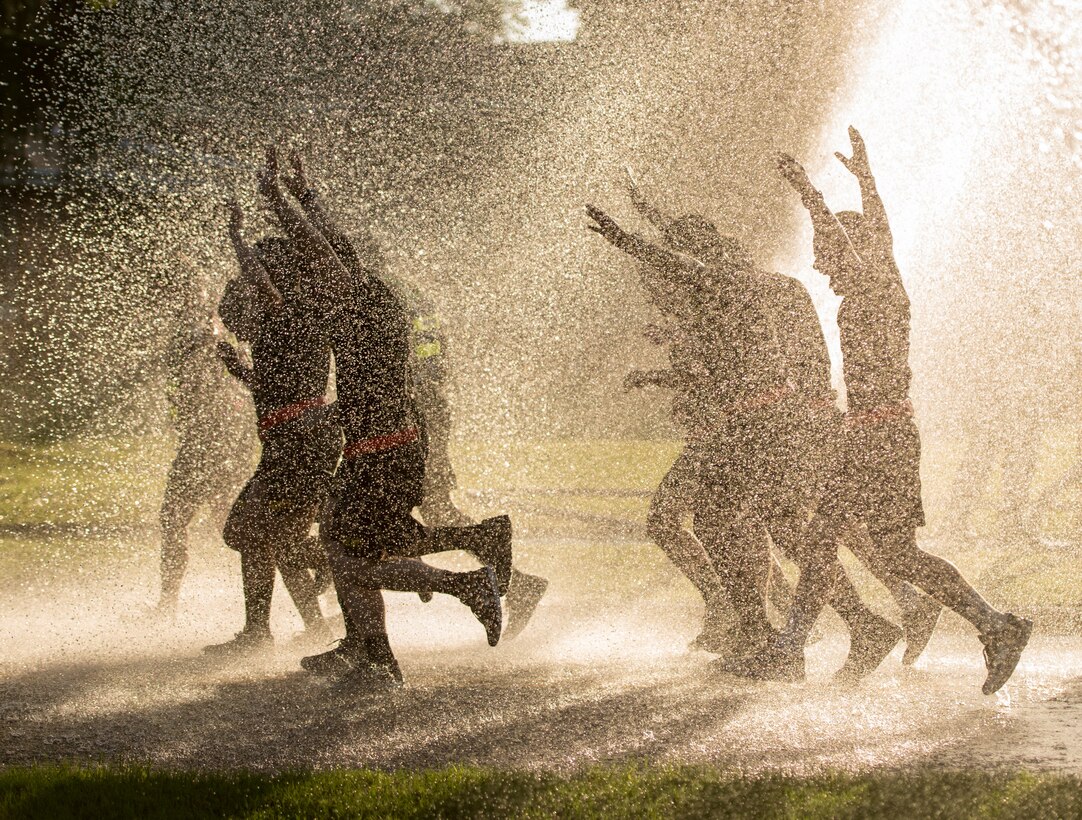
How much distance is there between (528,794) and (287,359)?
9.12 ft

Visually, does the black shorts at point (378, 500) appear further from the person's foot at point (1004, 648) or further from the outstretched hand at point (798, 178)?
the person's foot at point (1004, 648)

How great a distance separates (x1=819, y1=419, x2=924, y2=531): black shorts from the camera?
5539 mm

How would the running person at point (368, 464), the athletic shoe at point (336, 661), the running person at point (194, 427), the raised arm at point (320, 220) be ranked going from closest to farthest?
the running person at point (368, 464), the raised arm at point (320, 220), the athletic shoe at point (336, 661), the running person at point (194, 427)

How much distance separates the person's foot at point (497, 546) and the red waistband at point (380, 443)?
0.58 metres

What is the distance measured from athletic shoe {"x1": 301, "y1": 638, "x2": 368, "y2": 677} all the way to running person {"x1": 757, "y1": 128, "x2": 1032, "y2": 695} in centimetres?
167

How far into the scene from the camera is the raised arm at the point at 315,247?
5.21m

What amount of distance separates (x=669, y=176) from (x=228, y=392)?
32.3ft

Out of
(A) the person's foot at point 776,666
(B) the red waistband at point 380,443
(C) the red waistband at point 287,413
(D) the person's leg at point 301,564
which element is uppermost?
(C) the red waistband at point 287,413

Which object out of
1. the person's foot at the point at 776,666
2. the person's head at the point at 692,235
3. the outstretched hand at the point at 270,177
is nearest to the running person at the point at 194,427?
the outstretched hand at the point at 270,177

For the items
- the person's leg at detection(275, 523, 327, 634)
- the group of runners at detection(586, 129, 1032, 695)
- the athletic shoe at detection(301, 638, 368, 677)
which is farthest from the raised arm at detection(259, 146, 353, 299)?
the athletic shoe at detection(301, 638, 368, 677)

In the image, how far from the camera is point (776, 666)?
18.0 feet

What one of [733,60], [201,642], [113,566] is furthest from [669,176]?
[201,642]

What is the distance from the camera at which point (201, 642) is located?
6.59 meters

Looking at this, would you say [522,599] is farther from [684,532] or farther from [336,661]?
[336,661]
